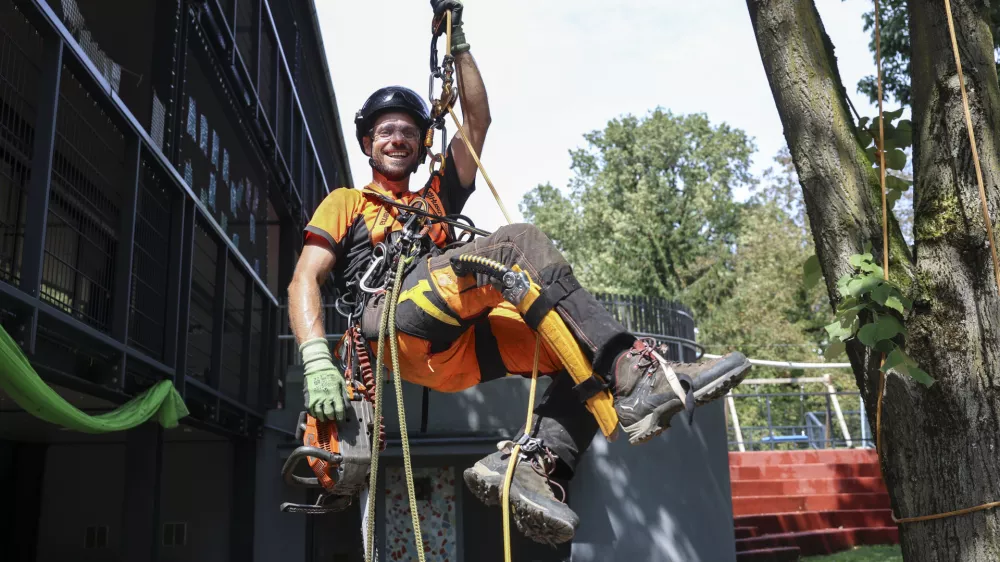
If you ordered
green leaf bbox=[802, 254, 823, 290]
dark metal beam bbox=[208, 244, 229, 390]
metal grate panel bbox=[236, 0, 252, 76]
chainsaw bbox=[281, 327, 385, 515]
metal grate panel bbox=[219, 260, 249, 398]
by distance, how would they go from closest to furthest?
1. chainsaw bbox=[281, 327, 385, 515]
2. green leaf bbox=[802, 254, 823, 290]
3. dark metal beam bbox=[208, 244, 229, 390]
4. metal grate panel bbox=[219, 260, 249, 398]
5. metal grate panel bbox=[236, 0, 252, 76]

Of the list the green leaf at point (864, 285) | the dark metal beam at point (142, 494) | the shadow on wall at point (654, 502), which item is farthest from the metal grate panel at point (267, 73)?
the green leaf at point (864, 285)

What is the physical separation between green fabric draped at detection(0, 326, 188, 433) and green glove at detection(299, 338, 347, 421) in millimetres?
1751

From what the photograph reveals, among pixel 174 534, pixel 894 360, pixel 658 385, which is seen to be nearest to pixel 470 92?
pixel 658 385

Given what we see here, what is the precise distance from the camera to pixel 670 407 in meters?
3.14

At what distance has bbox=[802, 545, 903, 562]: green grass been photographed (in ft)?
37.0

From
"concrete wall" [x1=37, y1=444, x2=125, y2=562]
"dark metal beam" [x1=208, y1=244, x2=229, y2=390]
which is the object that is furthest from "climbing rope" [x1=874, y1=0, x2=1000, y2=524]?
"concrete wall" [x1=37, y1=444, x2=125, y2=562]

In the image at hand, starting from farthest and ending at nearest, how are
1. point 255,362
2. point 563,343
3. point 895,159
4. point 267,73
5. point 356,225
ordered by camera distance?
point 267,73
point 255,362
point 356,225
point 895,159
point 563,343

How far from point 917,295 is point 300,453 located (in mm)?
2370

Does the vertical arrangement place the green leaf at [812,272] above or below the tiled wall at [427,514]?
above

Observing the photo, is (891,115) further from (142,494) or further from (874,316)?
(142,494)

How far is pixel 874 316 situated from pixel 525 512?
141cm

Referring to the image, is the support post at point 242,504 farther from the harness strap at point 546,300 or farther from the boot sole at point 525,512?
the harness strap at point 546,300

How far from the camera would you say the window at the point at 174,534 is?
12078 millimetres

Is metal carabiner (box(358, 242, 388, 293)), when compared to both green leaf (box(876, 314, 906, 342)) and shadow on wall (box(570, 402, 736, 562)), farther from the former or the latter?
shadow on wall (box(570, 402, 736, 562))
